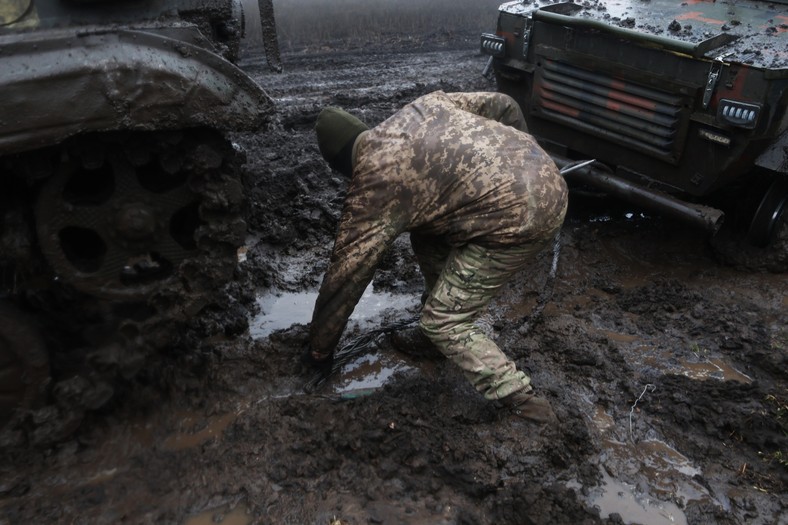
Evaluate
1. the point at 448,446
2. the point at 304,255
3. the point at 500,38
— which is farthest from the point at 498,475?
the point at 500,38

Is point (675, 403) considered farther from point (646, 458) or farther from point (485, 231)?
point (485, 231)

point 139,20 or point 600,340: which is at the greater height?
point 139,20

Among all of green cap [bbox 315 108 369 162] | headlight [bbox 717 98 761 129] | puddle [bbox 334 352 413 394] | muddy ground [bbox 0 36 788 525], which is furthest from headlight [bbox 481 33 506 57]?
puddle [bbox 334 352 413 394]

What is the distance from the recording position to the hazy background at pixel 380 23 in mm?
10164

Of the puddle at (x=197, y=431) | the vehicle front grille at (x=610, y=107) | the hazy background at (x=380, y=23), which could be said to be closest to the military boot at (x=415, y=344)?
the puddle at (x=197, y=431)

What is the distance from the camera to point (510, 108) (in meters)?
3.58

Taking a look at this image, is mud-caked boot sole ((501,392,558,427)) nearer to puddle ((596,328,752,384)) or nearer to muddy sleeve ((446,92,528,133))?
puddle ((596,328,752,384))

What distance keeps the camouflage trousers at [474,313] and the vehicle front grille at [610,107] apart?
173 cm

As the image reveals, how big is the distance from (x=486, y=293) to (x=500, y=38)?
2667 millimetres

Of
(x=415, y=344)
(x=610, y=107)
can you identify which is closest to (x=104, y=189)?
(x=415, y=344)

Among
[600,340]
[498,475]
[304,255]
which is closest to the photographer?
[498,475]

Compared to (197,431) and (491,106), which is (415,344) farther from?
(491,106)

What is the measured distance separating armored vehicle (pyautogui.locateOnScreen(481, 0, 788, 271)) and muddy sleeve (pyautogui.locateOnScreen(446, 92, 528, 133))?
124 centimetres

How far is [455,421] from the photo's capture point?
3.28m
